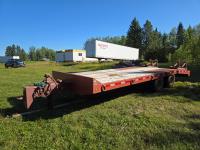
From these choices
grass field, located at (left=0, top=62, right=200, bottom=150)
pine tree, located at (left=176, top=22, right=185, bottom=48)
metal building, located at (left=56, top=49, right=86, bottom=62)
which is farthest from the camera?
pine tree, located at (left=176, top=22, right=185, bottom=48)

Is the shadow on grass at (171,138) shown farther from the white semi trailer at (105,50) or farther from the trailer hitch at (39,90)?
the white semi trailer at (105,50)

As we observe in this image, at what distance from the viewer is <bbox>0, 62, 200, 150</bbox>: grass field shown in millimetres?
4340

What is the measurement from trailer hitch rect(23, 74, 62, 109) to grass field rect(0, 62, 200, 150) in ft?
1.61

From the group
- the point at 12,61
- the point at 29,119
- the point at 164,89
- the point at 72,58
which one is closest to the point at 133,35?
the point at 72,58

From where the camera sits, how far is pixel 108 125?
5.22m

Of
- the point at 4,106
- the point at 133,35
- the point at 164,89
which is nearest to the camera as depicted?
the point at 4,106

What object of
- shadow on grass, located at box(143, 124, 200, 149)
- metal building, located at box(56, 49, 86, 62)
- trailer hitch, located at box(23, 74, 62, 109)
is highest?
metal building, located at box(56, 49, 86, 62)

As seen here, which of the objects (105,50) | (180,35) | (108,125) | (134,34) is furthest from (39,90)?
(180,35)

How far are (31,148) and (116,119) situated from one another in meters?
2.17

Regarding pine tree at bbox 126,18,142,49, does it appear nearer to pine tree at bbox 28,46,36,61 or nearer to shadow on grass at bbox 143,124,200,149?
shadow on grass at bbox 143,124,200,149

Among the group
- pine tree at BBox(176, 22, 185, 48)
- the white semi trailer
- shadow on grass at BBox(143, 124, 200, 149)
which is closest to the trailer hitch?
shadow on grass at BBox(143, 124, 200, 149)

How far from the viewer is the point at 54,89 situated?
6047 millimetres

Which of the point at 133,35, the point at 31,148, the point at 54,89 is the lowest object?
the point at 31,148

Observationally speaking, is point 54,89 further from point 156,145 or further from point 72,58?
point 72,58
